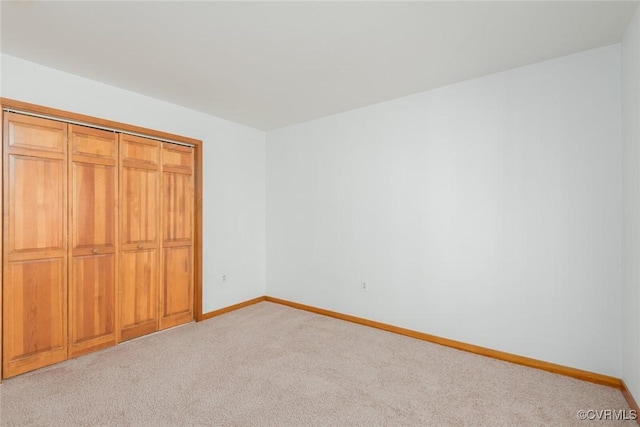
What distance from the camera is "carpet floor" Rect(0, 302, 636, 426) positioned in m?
1.96

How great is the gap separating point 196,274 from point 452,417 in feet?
10.0

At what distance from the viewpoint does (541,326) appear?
2541 mm

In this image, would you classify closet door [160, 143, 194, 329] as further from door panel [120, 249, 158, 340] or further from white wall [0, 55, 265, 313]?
white wall [0, 55, 265, 313]

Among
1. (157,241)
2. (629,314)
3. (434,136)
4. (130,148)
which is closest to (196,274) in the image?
(157,241)

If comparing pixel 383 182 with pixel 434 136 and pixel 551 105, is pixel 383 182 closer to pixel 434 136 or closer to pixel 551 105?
pixel 434 136

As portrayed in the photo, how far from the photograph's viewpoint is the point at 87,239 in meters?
2.86

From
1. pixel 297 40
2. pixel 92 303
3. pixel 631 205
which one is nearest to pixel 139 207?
pixel 92 303

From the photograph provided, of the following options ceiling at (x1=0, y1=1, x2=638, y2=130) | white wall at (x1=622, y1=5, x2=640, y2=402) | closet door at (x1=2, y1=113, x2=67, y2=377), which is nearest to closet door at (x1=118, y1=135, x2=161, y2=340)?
closet door at (x1=2, y1=113, x2=67, y2=377)

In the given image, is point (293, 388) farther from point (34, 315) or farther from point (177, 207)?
point (177, 207)

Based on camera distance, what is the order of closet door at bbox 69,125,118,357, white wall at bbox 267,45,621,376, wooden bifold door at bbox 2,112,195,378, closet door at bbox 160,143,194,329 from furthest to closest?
1. closet door at bbox 160,143,194,329
2. closet door at bbox 69,125,118,357
3. wooden bifold door at bbox 2,112,195,378
4. white wall at bbox 267,45,621,376

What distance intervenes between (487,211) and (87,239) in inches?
150

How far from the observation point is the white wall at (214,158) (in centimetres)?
261

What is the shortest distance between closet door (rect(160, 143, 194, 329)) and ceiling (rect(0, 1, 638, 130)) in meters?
0.82

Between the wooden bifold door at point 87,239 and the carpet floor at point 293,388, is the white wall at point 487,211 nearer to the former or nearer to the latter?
the carpet floor at point 293,388
